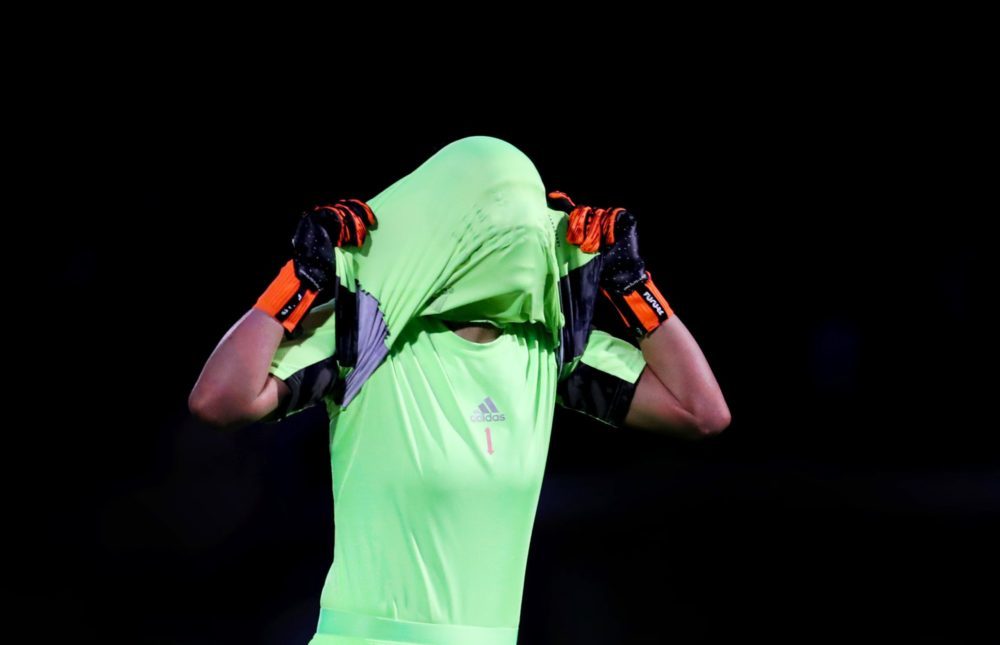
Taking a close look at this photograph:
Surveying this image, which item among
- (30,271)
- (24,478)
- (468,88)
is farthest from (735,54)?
(24,478)

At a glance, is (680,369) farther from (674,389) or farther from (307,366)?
(307,366)

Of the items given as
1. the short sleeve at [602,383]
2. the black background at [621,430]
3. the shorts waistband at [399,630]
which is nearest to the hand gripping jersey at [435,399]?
the shorts waistband at [399,630]

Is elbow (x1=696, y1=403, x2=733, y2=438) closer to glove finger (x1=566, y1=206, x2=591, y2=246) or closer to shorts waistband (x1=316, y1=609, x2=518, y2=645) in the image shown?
glove finger (x1=566, y1=206, x2=591, y2=246)

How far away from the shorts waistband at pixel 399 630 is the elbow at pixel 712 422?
0.54 m

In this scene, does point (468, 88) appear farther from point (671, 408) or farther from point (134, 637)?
point (134, 637)

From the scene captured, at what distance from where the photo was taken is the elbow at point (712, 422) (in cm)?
213

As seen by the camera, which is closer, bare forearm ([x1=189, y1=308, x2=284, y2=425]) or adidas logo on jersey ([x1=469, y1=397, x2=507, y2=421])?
bare forearm ([x1=189, y1=308, x2=284, y2=425])

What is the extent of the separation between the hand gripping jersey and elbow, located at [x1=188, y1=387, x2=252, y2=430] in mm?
78

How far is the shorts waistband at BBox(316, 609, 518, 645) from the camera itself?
1.83m

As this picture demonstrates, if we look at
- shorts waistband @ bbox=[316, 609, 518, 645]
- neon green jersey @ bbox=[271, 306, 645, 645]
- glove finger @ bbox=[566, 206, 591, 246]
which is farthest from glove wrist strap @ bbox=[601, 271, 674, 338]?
shorts waistband @ bbox=[316, 609, 518, 645]

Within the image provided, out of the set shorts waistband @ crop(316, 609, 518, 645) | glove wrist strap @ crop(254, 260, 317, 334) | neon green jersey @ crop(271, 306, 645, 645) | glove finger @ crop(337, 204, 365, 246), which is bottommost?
shorts waistband @ crop(316, 609, 518, 645)

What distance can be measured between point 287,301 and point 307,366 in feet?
0.35

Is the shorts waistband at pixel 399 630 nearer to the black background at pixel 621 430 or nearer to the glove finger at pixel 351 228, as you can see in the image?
the glove finger at pixel 351 228

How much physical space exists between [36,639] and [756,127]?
6.95 ft
